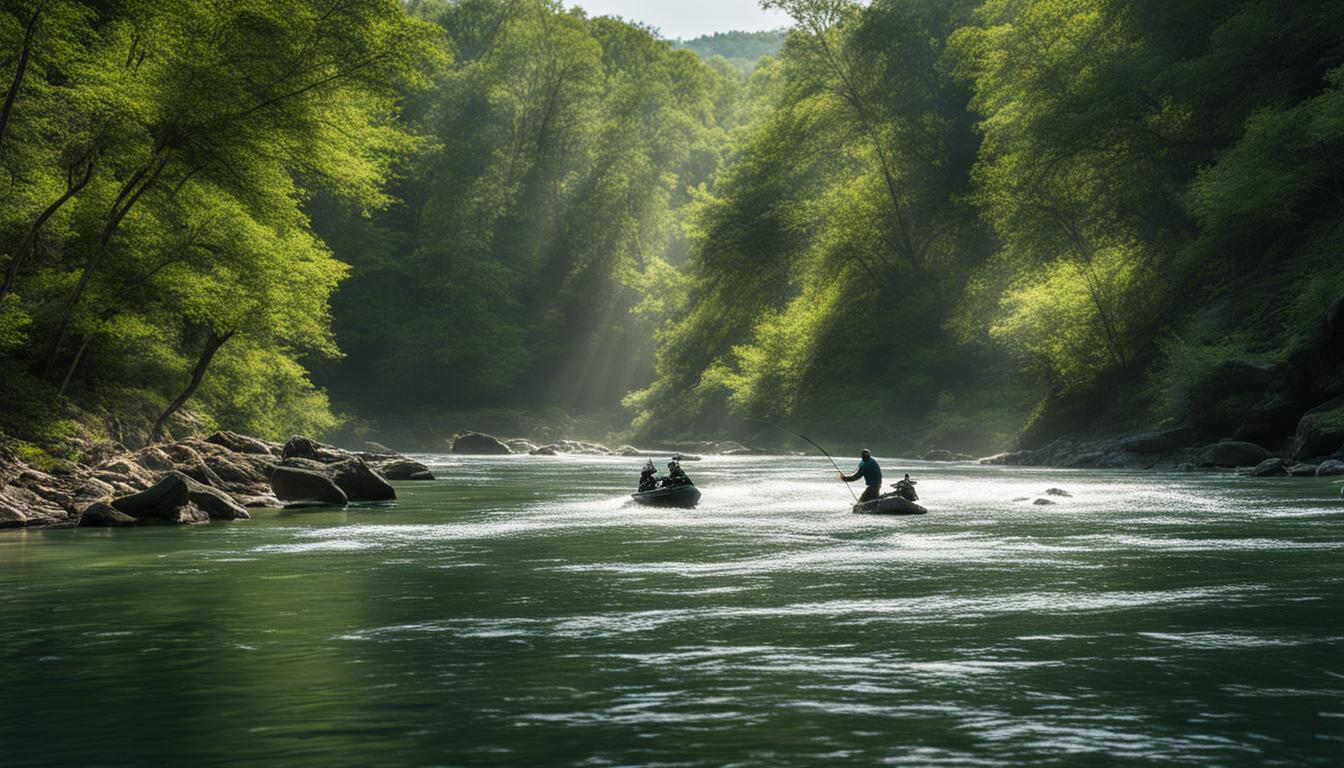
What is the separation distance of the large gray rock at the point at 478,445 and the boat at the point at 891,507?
1786 inches

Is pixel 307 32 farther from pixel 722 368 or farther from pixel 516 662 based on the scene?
pixel 722 368

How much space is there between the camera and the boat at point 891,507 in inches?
1068

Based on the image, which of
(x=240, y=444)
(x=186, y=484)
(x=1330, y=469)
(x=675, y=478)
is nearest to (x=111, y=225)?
(x=186, y=484)

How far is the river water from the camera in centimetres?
859

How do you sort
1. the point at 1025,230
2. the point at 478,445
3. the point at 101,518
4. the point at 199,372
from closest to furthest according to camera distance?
the point at 101,518 < the point at 199,372 < the point at 1025,230 < the point at 478,445

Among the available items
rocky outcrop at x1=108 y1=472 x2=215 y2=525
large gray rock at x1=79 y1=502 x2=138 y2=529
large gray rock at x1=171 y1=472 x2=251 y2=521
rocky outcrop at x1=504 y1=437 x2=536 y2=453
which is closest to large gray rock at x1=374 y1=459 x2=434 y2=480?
large gray rock at x1=171 y1=472 x2=251 y2=521

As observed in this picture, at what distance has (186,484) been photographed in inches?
1036

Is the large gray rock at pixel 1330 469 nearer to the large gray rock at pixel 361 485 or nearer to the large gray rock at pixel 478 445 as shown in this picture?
the large gray rock at pixel 361 485

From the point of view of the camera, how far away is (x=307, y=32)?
31.7 meters

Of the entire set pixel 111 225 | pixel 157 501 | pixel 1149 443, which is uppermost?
pixel 111 225

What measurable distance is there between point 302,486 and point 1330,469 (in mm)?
26130

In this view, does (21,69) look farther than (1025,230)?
No

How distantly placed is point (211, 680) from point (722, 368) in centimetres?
6373

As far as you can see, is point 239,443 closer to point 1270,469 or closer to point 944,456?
point 1270,469
